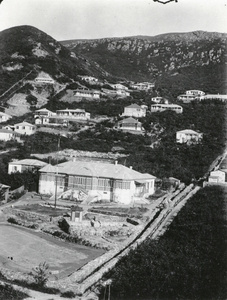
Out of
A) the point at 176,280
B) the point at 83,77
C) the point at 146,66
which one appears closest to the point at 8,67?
the point at 83,77

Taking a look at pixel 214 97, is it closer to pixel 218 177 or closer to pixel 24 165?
pixel 218 177

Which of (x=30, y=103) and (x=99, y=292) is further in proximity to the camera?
(x=30, y=103)

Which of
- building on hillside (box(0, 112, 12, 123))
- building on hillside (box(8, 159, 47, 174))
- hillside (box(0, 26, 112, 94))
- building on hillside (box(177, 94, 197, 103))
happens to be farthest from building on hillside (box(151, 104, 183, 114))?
building on hillside (box(8, 159, 47, 174))

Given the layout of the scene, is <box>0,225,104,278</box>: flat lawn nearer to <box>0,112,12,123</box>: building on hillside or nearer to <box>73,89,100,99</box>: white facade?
<box>0,112,12,123</box>: building on hillside

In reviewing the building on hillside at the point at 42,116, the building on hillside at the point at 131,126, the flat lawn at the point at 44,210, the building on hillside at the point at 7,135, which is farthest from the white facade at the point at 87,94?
the flat lawn at the point at 44,210

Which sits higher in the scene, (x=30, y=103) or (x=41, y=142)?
(x=30, y=103)

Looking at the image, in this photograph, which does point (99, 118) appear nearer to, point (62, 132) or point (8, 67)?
point (62, 132)

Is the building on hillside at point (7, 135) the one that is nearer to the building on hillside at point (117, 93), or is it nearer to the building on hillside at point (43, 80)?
the building on hillside at point (43, 80)

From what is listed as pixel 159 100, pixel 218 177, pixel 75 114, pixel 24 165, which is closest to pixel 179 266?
pixel 218 177
